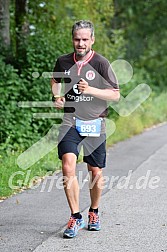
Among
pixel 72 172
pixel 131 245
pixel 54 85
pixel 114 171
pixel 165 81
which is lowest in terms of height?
pixel 165 81

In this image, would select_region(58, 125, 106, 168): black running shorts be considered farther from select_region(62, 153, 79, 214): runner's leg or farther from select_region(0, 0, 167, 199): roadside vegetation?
select_region(0, 0, 167, 199): roadside vegetation

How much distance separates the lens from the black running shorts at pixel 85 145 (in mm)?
7125

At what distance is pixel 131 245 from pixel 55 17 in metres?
11.9

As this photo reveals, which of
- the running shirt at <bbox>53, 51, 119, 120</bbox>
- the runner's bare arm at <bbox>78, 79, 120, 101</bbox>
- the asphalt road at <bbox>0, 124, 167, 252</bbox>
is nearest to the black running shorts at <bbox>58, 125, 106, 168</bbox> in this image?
the running shirt at <bbox>53, 51, 119, 120</bbox>

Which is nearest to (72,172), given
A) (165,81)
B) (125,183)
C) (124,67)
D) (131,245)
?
(131,245)

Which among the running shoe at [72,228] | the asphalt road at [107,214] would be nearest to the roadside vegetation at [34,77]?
the asphalt road at [107,214]

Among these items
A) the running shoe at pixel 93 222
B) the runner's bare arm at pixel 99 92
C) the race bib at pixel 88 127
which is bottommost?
the running shoe at pixel 93 222

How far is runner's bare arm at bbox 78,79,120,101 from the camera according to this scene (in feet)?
22.6

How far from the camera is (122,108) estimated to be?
60.8 ft

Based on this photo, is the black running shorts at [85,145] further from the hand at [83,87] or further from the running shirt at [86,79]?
the hand at [83,87]

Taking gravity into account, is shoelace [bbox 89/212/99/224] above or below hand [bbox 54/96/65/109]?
below

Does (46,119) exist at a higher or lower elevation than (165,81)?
higher

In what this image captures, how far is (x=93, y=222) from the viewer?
289 inches

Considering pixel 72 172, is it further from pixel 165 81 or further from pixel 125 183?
pixel 165 81
